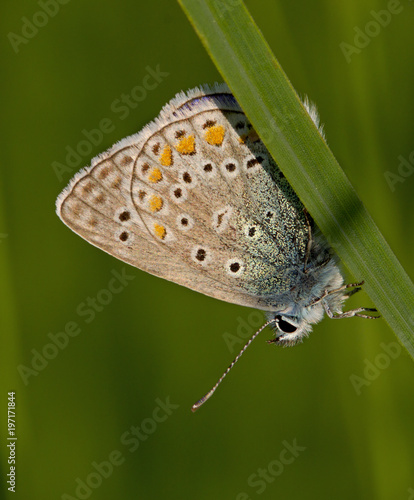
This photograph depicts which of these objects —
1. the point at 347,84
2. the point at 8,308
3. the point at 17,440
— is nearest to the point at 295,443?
the point at 17,440

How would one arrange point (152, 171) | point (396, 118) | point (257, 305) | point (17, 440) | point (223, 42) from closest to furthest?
point (223, 42) → point (152, 171) → point (257, 305) → point (396, 118) → point (17, 440)

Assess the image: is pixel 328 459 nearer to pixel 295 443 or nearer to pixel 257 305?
pixel 295 443

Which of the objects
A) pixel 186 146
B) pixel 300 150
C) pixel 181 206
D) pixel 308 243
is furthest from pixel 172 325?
pixel 300 150

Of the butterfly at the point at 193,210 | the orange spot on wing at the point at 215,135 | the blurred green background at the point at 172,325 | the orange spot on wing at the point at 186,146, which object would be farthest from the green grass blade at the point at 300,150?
the blurred green background at the point at 172,325

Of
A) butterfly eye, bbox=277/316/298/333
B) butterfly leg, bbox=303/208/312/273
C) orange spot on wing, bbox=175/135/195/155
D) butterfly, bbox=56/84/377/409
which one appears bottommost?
butterfly eye, bbox=277/316/298/333

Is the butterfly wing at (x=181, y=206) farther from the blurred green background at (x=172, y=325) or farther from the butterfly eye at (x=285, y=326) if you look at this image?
the blurred green background at (x=172, y=325)

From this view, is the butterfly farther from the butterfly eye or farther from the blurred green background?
the blurred green background

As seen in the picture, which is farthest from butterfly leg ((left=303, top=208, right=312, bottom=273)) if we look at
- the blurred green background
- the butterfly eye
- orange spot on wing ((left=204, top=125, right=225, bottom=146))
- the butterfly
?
the blurred green background
